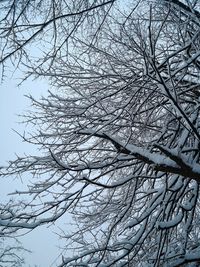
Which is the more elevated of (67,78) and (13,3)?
(67,78)

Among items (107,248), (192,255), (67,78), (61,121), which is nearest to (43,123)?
(61,121)

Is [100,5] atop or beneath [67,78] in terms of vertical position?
beneath

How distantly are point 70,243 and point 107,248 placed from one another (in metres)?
0.96

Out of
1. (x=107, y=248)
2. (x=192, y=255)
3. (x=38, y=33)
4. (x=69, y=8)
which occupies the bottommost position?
(x=192, y=255)

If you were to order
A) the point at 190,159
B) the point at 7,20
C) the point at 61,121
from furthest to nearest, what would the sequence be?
1. the point at 61,121
2. the point at 7,20
3. the point at 190,159

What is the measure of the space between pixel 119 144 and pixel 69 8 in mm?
2037

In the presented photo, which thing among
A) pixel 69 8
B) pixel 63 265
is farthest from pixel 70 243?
pixel 69 8

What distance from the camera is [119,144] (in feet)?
8.55

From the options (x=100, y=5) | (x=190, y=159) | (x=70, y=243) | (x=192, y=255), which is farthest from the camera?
(x=70, y=243)

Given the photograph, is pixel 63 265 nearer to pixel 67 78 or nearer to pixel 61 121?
pixel 61 121

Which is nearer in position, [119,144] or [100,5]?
[119,144]

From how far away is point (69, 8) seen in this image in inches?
149

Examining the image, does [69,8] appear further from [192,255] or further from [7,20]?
[192,255]

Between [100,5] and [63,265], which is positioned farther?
[100,5]
